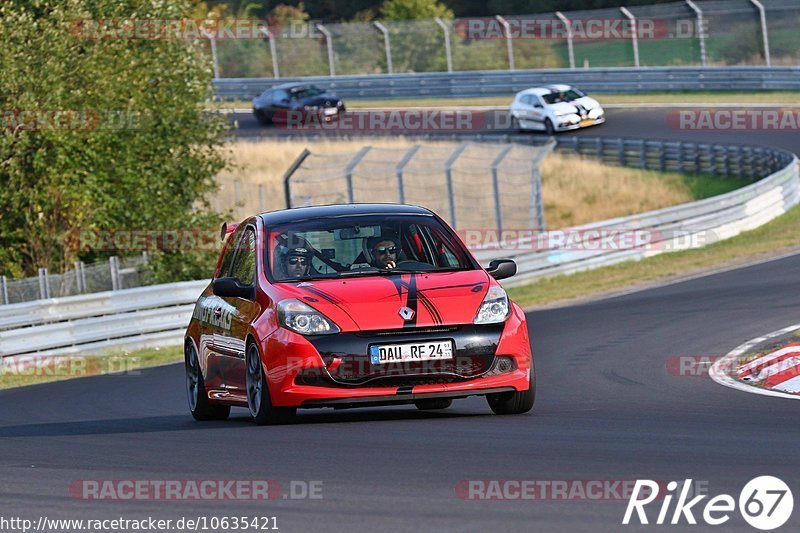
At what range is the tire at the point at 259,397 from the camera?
924cm

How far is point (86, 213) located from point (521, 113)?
22.4 metres

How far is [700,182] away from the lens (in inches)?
1518

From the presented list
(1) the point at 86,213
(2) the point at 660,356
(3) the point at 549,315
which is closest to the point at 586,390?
(2) the point at 660,356

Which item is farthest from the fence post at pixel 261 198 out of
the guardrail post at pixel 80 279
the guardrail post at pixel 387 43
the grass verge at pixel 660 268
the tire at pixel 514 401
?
the tire at pixel 514 401

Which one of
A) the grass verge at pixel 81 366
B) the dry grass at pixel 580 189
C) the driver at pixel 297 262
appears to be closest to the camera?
the driver at pixel 297 262

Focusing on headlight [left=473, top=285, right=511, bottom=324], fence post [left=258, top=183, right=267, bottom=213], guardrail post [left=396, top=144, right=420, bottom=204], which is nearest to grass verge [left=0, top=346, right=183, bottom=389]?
guardrail post [left=396, top=144, right=420, bottom=204]

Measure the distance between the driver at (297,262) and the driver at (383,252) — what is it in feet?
1.39

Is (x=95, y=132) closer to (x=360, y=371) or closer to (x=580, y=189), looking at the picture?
(x=360, y=371)

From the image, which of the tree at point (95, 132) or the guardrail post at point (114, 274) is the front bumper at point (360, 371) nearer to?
the guardrail post at point (114, 274)

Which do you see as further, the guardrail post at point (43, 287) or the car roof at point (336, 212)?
the guardrail post at point (43, 287)

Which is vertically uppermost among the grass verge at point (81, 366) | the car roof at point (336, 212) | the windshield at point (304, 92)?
the car roof at point (336, 212)

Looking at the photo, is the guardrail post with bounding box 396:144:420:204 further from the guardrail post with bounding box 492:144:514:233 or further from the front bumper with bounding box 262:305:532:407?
the front bumper with bounding box 262:305:532:407

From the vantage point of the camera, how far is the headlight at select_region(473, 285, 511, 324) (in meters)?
9.20

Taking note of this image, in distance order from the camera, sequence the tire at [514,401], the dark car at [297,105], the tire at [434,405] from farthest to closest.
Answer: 1. the dark car at [297,105]
2. the tire at [434,405]
3. the tire at [514,401]
